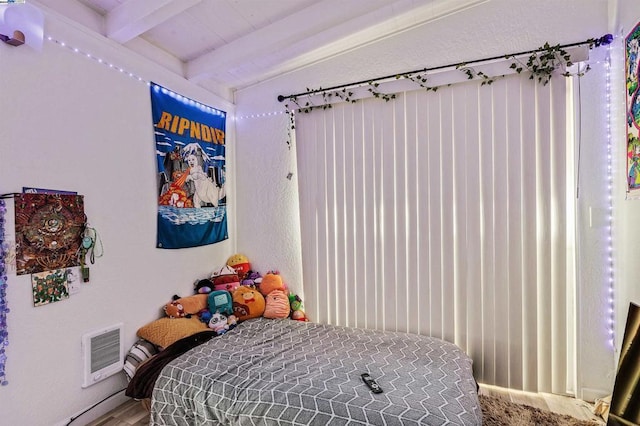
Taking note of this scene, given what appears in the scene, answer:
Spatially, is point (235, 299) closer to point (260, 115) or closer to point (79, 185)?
point (79, 185)

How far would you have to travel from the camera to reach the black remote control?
163 centimetres

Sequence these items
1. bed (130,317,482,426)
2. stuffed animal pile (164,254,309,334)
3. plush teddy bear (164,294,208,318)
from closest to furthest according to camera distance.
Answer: bed (130,317,482,426) < plush teddy bear (164,294,208,318) < stuffed animal pile (164,254,309,334)

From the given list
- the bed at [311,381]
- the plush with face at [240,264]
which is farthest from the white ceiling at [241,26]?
the bed at [311,381]

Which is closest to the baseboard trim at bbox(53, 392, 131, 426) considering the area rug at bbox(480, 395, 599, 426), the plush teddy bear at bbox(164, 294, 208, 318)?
the plush teddy bear at bbox(164, 294, 208, 318)

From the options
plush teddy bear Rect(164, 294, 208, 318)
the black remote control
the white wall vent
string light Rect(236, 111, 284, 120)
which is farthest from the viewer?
string light Rect(236, 111, 284, 120)

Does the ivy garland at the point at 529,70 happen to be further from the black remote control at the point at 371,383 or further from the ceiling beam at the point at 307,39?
the black remote control at the point at 371,383

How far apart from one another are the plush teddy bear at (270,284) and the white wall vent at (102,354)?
45.2 inches

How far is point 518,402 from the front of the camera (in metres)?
2.08

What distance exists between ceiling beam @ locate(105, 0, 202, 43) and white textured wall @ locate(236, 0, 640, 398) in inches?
47.6

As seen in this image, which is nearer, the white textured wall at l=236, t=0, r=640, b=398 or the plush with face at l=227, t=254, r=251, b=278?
the white textured wall at l=236, t=0, r=640, b=398

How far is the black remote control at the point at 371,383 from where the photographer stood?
163cm

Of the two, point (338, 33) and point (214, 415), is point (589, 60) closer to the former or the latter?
point (338, 33)

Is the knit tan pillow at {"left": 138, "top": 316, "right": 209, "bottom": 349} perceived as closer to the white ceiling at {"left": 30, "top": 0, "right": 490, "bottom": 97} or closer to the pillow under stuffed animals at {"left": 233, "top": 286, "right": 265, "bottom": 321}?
the pillow under stuffed animals at {"left": 233, "top": 286, "right": 265, "bottom": 321}

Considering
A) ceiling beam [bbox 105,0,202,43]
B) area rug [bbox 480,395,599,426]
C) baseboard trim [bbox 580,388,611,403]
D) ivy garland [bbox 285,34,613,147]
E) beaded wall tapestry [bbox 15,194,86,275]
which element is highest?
ceiling beam [bbox 105,0,202,43]
